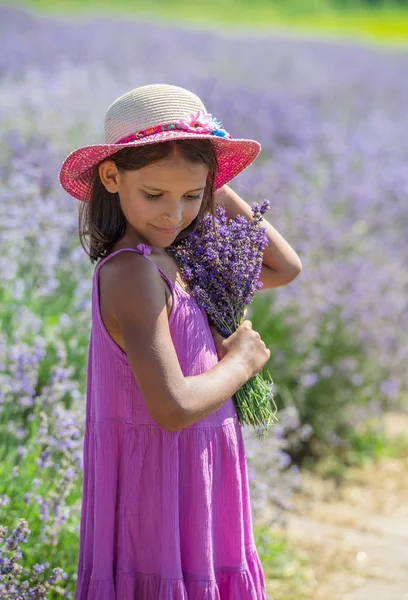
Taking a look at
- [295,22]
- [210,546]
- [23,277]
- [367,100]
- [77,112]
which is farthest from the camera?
[295,22]

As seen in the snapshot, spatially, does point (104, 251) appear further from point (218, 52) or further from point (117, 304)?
point (218, 52)

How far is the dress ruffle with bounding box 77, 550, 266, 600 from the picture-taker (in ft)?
6.09

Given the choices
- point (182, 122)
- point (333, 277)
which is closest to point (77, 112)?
point (333, 277)

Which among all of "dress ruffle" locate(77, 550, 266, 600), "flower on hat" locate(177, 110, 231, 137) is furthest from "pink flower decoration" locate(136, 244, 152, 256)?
"dress ruffle" locate(77, 550, 266, 600)

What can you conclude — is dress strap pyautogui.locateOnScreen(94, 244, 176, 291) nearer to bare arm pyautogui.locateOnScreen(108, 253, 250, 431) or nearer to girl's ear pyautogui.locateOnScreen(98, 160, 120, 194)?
bare arm pyautogui.locateOnScreen(108, 253, 250, 431)

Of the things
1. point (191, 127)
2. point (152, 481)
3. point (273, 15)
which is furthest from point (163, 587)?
point (273, 15)

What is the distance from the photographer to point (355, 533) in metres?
3.75

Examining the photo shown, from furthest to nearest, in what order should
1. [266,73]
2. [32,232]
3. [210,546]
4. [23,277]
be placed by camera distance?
[266,73], [23,277], [32,232], [210,546]

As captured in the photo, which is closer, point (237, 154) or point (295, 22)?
point (237, 154)

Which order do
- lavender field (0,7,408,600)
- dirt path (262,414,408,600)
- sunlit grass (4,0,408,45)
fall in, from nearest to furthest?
lavender field (0,7,408,600) < dirt path (262,414,408,600) < sunlit grass (4,0,408,45)

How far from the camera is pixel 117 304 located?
5.81 ft

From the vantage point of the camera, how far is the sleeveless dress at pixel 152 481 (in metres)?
1.86

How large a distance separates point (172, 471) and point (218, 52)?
8.99 m

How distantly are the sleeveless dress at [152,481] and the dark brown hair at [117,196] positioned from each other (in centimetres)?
10
